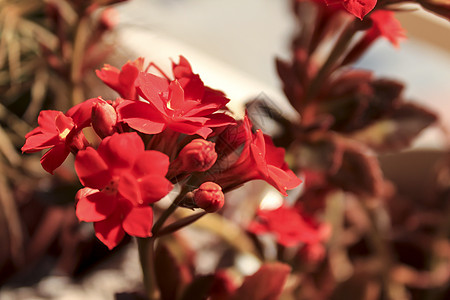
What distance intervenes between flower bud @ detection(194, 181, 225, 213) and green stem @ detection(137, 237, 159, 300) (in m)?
0.05

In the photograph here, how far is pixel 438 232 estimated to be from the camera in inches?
23.8

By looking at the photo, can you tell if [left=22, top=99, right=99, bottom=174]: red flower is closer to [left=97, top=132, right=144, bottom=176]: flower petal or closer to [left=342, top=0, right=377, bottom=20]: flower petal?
[left=97, top=132, right=144, bottom=176]: flower petal

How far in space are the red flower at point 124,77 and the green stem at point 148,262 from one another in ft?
0.29

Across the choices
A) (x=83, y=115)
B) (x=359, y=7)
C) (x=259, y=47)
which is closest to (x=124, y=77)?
(x=83, y=115)

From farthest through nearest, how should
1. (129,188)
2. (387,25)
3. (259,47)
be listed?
1. (259,47)
2. (387,25)
3. (129,188)

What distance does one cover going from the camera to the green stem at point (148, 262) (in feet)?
0.87

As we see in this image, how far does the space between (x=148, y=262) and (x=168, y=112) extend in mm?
102

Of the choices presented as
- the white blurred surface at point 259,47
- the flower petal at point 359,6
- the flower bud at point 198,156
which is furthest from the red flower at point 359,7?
the white blurred surface at point 259,47

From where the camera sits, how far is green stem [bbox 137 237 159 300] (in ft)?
0.87

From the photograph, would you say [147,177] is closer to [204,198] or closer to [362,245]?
[204,198]

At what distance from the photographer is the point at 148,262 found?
277 millimetres

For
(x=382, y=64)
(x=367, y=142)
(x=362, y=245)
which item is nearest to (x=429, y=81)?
(x=382, y=64)

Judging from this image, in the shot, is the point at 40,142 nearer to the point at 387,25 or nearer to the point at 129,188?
→ the point at 129,188

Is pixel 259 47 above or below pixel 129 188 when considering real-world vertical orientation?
below
